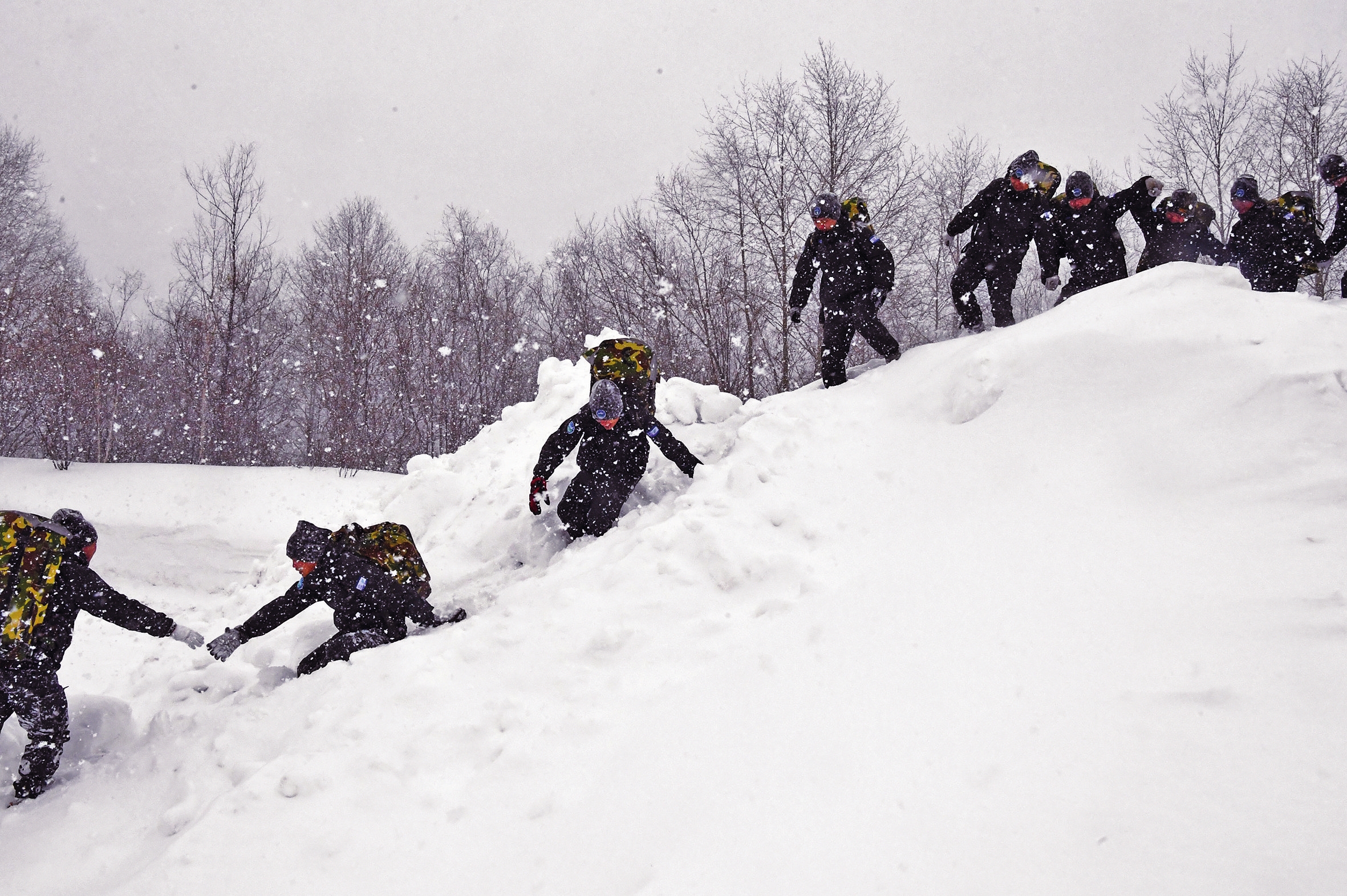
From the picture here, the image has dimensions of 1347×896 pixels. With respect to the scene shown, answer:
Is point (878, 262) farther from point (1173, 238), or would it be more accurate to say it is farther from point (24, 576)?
point (24, 576)

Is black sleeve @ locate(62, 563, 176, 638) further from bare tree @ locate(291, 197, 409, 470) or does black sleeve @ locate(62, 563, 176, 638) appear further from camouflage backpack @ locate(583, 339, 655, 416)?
bare tree @ locate(291, 197, 409, 470)

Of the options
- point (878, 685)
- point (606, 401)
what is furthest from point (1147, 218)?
point (878, 685)

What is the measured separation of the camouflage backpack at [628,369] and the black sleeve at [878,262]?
227cm

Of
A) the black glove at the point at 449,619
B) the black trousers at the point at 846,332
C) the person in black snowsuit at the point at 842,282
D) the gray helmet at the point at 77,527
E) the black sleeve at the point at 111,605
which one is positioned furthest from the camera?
the black trousers at the point at 846,332

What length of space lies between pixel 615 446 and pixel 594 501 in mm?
491

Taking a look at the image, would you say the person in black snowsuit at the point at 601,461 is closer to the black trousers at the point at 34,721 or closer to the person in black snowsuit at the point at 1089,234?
the black trousers at the point at 34,721

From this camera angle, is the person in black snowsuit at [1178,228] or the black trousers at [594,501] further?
the person in black snowsuit at [1178,228]

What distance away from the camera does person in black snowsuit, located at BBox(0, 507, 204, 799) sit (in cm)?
359

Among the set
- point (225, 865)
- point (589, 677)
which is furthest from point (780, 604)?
point (225, 865)

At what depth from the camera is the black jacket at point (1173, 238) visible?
22.5ft

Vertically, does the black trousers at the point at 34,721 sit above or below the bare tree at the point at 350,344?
below

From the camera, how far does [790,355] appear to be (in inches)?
608

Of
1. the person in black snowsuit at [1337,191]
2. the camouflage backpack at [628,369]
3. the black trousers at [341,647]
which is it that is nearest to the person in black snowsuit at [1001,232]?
the person in black snowsuit at [1337,191]

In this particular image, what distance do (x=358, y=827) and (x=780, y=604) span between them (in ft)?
7.17
